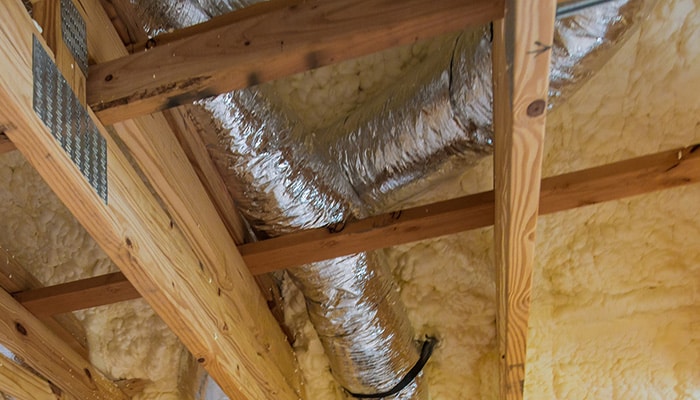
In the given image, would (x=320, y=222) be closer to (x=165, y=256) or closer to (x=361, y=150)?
(x=361, y=150)

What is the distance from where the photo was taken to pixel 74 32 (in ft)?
3.63

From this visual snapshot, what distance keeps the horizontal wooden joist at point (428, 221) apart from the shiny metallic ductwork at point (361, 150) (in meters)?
0.07

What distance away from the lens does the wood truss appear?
96 cm

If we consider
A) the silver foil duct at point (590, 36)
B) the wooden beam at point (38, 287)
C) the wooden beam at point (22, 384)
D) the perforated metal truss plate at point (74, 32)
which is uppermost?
the silver foil duct at point (590, 36)

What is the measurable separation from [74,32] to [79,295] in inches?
31.4

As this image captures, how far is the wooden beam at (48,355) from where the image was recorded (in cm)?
172

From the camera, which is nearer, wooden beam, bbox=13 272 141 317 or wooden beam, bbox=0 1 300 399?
wooden beam, bbox=0 1 300 399

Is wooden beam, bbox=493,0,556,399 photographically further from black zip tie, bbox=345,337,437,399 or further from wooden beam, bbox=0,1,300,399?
wooden beam, bbox=0,1,300,399

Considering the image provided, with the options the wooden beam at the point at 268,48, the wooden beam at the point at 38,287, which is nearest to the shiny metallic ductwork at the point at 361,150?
the wooden beam at the point at 268,48

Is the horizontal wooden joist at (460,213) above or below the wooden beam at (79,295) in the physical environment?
above

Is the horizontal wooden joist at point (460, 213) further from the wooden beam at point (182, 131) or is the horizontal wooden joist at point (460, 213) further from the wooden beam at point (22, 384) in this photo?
the wooden beam at point (22, 384)

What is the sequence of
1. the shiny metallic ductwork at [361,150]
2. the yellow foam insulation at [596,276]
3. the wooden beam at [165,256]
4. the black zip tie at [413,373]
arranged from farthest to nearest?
1. the black zip tie at [413,373]
2. the yellow foam insulation at [596,276]
3. the shiny metallic ductwork at [361,150]
4. the wooden beam at [165,256]

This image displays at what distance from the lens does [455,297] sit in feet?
6.61

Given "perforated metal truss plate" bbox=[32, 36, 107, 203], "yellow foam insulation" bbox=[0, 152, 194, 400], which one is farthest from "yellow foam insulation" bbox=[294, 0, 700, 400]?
"perforated metal truss plate" bbox=[32, 36, 107, 203]
